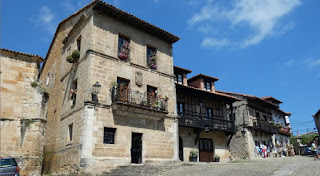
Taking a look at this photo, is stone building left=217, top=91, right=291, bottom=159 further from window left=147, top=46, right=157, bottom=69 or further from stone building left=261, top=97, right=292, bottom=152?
window left=147, top=46, right=157, bottom=69

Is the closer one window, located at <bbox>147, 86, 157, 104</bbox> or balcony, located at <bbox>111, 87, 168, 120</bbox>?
balcony, located at <bbox>111, 87, 168, 120</bbox>

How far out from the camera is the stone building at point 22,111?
13938mm

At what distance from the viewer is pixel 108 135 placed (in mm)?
14656

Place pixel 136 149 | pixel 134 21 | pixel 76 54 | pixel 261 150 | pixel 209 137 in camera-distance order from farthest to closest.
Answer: pixel 261 150
pixel 209 137
pixel 134 21
pixel 76 54
pixel 136 149

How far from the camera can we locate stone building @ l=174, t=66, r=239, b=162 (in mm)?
21016

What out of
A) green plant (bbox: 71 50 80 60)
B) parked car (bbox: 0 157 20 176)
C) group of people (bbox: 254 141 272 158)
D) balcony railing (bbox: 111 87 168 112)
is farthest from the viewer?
group of people (bbox: 254 141 272 158)

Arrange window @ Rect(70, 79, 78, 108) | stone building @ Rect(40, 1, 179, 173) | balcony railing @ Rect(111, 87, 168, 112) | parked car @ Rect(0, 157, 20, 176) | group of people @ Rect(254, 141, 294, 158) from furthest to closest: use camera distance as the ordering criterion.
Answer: group of people @ Rect(254, 141, 294, 158) → window @ Rect(70, 79, 78, 108) → balcony railing @ Rect(111, 87, 168, 112) → stone building @ Rect(40, 1, 179, 173) → parked car @ Rect(0, 157, 20, 176)

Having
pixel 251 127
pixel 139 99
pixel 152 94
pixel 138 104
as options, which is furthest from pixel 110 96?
pixel 251 127

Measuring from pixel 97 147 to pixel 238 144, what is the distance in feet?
58.8

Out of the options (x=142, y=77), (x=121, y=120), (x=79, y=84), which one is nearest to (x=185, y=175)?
(x=121, y=120)

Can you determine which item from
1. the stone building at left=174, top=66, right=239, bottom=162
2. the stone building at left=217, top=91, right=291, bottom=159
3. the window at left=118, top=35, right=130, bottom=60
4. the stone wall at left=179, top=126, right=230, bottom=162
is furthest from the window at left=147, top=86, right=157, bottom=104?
the stone building at left=217, top=91, right=291, bottom=159

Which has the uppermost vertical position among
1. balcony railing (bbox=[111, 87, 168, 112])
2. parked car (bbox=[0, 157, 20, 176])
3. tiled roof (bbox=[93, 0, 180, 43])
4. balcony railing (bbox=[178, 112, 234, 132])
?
tiled roof (bbox=[93, 0, 180, 43])

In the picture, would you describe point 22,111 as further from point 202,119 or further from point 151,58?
point 202,119

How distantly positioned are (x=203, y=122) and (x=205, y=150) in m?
2.74
